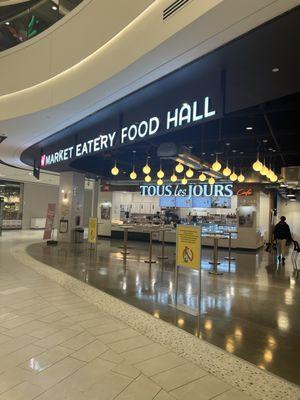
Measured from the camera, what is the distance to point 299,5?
114 inches

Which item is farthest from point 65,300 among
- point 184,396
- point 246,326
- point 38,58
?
point 38,58

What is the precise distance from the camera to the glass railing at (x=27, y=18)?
6.22 m

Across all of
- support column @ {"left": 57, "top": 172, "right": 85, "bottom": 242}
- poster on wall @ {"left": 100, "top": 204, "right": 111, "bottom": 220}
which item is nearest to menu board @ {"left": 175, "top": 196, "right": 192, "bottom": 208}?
poster on wall @ {"left": 100, "top": 204, "right": 111, "bottom": 220}

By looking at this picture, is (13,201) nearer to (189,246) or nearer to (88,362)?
(189,246)

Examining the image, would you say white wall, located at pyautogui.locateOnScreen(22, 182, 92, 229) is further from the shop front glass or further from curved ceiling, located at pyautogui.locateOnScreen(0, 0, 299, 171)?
curved ceiling, located at pyautogui.locateOnScreen(0, 0, 299, 171)

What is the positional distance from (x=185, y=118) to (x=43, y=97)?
11.7ft

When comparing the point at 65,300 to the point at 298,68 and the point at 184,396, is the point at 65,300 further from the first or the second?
the point at 298,68

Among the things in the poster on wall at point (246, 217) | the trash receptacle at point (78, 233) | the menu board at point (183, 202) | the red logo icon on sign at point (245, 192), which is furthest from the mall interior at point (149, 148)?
the menu board at point (183, 202)

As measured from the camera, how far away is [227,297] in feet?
19.3

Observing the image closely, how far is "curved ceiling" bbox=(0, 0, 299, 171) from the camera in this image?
304 centimetres

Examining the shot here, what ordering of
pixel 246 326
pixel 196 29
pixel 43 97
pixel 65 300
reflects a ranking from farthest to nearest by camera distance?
pixel 43 97
pixel 65 300
pixel 246 326
pixel 196 29

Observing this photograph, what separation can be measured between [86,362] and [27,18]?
6.88 m

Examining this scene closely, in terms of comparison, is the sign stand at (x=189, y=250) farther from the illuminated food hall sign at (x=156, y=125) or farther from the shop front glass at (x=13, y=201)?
the shop front glass at (x=13, y=201)

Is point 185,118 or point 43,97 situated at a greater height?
point 43,97
